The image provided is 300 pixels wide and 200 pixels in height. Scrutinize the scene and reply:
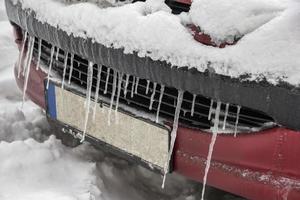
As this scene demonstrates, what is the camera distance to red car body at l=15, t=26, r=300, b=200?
2.03 meters

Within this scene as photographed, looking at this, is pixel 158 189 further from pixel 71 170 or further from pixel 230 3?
pixel 230 3

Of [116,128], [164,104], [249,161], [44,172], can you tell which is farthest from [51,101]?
[249,161]

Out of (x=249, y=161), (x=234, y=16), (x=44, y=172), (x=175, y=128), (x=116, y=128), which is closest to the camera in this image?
(x=234, y=16)

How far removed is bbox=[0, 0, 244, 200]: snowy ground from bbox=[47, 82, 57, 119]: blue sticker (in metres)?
0.22

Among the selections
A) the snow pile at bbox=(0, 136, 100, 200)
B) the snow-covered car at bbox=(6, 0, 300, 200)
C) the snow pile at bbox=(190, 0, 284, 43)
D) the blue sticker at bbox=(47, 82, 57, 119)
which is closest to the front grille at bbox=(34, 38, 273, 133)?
the snow-covered car at bbox=(6, 0, 300, 200)

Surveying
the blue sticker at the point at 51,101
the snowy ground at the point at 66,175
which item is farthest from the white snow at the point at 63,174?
the blue sticker at the point at 51,101

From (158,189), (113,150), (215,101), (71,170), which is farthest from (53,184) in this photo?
(215,101)

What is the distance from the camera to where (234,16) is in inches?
79.5

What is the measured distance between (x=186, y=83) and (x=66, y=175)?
38.8 inches

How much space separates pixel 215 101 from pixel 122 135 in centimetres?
59

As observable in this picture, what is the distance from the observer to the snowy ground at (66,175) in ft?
8.64

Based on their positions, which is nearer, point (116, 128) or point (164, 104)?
point (164, 104)

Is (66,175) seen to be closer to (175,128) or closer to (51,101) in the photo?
(51,101)

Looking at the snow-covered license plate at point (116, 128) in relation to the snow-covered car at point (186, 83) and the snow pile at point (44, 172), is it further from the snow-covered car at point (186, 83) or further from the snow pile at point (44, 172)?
the snow pile at point (44, 172)
